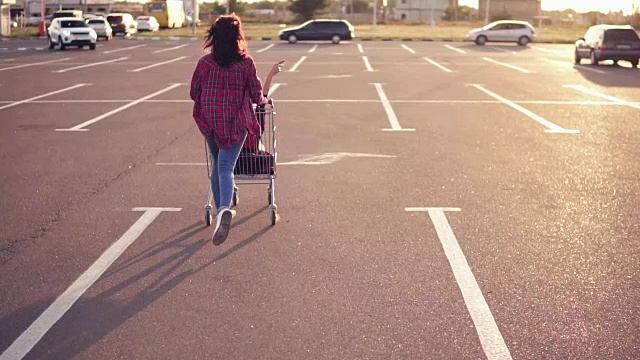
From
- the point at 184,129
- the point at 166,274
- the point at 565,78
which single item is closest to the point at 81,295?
the point at 166,274

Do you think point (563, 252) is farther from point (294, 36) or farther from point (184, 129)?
point (294, 36)

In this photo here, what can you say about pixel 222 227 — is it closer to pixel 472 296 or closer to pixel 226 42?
pixel 226 42

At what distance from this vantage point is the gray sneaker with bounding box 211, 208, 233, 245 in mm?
6543

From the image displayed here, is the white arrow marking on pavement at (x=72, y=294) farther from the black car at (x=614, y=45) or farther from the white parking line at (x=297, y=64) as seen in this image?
the black car at (x=614, y=45)

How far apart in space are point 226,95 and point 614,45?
26.8 meters

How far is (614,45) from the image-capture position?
102ft

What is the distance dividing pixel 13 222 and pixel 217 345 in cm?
376

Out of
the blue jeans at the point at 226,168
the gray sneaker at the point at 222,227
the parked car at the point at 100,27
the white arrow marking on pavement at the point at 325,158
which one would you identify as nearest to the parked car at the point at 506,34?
the parked car at the point at 100,27

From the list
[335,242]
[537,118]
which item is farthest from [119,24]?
[335,242]

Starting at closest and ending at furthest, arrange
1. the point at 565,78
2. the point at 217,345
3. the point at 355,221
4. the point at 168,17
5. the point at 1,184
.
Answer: the point at 217,345, the point at 355,221, the point at 1,184, the point at 565,78, the point at 168,17

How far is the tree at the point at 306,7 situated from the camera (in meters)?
89.6

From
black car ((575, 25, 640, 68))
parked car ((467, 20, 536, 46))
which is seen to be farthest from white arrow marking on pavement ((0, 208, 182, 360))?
parked car ((467, 20, 536, 46))

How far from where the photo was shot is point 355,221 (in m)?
7.79

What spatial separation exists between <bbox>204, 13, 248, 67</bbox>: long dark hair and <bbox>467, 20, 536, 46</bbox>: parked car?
44.9 metres
